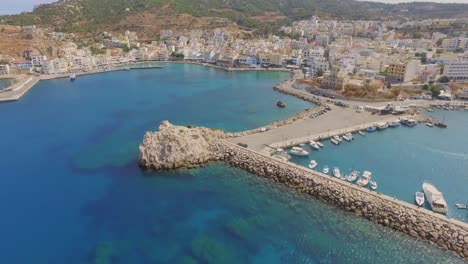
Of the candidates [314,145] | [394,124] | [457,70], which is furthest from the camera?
[457,70]

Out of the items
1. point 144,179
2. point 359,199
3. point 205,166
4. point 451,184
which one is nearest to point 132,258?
point 144,179

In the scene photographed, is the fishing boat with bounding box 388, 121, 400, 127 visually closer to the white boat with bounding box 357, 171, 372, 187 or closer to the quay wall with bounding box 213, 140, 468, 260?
the white boat with bounding box 357, 171, 372, 187

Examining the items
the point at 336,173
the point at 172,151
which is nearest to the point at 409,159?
the point at 336,173

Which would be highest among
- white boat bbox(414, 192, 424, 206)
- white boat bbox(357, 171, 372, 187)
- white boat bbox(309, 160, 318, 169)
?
white boat bbox(309, 160, 318, 169)

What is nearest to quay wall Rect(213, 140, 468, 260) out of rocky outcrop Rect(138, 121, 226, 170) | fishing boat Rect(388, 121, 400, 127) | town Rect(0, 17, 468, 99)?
rocky outcrop Rect(138, 121, 226, 170)

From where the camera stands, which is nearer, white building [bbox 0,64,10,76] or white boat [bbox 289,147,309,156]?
white boat [bbox 289,147,309,156]

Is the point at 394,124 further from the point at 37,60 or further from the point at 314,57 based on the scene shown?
the point at 37,60
